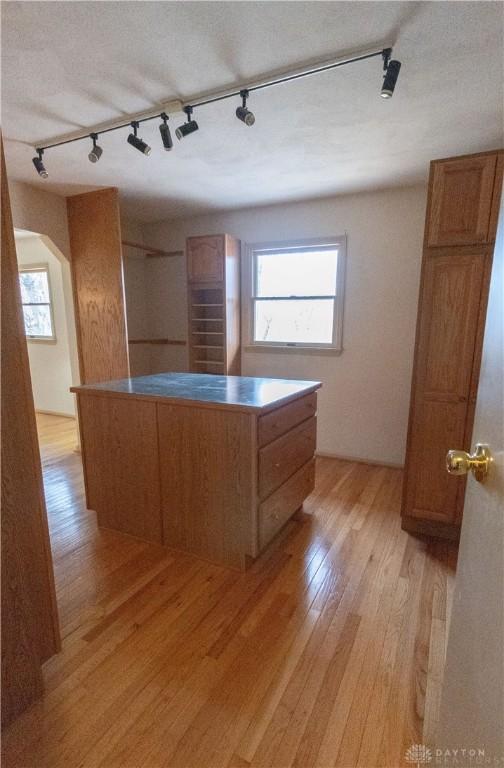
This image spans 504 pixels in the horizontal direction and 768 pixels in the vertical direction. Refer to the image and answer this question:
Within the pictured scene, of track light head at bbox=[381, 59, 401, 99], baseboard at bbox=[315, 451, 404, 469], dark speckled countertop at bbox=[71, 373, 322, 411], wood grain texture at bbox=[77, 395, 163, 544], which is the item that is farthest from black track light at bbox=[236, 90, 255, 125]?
baseboard at bbox=[315, 451, 404, 469]

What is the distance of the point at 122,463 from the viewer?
2.12 metres

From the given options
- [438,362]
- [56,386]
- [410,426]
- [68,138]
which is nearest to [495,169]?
[438,362]

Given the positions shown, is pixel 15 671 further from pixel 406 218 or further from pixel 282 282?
pixel 406 218

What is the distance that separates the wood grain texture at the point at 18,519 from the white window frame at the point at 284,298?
2.73 meters

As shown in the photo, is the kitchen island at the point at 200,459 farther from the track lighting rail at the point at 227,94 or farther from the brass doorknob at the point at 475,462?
the track lighting rail at the point at 227,94

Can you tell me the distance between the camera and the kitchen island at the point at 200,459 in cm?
179

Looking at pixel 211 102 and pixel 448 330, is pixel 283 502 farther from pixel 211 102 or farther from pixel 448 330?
pixel 211 102

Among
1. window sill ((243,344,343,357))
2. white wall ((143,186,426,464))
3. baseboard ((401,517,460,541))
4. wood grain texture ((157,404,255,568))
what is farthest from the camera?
→ window sill ((243,344,343,357))

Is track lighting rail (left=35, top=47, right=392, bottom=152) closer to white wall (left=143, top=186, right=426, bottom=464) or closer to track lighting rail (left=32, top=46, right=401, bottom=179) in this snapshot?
track lighting rail (left=32, top=46, right=401, bottom=179)

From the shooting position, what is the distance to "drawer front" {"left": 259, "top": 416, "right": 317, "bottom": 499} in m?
1.82

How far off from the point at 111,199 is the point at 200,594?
3175mm

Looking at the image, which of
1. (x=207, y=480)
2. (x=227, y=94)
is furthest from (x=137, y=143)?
(x=207, y=480)

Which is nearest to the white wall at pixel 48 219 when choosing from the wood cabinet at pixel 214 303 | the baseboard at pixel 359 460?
the wood cabinet at pixel 214 303

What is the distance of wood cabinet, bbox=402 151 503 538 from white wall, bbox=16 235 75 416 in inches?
178
